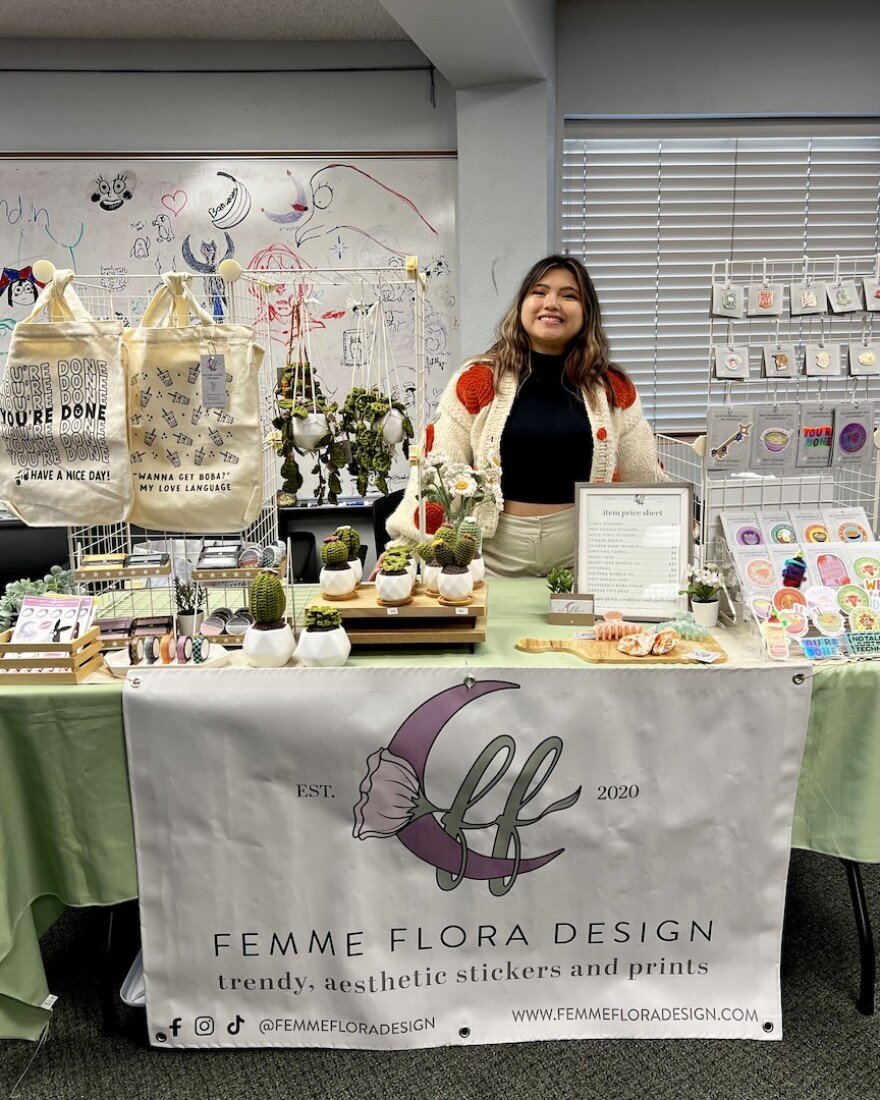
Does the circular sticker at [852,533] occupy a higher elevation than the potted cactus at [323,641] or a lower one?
higher

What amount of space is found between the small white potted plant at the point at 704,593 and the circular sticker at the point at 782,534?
0.15 m

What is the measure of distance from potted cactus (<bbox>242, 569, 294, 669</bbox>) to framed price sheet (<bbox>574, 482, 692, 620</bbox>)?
26.6 inches

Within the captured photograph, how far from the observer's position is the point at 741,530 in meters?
1.79

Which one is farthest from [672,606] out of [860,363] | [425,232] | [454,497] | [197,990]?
[425,232]

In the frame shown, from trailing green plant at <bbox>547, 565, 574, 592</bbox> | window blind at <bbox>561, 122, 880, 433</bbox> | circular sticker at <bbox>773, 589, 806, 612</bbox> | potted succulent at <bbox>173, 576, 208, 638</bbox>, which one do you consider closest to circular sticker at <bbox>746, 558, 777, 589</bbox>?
circular sticker at <bbox>773, 589, 806, 612</bbox>

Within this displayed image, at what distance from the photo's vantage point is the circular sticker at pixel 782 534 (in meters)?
1.78

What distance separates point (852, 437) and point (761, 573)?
0.36 metres

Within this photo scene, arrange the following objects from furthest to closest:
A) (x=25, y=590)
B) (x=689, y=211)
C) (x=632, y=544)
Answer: (x=689, y=211)
(x=632, y=544)
(x=25, y=590)

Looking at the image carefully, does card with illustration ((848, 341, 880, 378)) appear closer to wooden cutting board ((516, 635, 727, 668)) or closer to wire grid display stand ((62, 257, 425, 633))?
wooden cutting board ((516, 635, 727, 668))

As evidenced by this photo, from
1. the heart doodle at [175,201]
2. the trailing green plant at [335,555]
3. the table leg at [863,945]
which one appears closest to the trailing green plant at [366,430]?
the trailing green plant at [335,555]

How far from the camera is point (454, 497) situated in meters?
1.88

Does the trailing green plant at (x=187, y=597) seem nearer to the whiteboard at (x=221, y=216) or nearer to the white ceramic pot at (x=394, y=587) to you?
the white ceramic pot at (x=394, y=587)

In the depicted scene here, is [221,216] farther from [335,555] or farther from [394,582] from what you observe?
[394,582]

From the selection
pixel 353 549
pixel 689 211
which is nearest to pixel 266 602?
pixel 353 549
